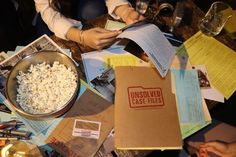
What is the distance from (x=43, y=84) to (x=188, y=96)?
1.70 feet

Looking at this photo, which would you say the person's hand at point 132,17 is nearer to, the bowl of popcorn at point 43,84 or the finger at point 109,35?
the finger at point 109,35

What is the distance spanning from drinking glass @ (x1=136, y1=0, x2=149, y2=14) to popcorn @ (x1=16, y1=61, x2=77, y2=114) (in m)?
0.45

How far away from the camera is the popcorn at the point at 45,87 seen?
3.17 feet

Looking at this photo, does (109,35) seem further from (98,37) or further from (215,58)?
(215,58)

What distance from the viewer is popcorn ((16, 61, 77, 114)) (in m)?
0.97

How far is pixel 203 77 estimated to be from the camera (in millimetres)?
1091

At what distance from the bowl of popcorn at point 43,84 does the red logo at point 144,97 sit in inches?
7.4

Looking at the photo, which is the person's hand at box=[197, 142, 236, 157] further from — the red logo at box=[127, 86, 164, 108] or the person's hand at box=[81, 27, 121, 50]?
the person's hand at box=[81, 27, 121, 50]

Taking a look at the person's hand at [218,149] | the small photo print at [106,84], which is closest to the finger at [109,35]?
the small photo print at [106,84]

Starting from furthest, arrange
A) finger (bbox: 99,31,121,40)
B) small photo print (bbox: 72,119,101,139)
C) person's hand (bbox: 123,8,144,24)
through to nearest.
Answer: person's hand (bbox: 123,8,144,24) → finger (bbox: 99,31,121,40) → small photo print (bbox: 72,119,101,139)

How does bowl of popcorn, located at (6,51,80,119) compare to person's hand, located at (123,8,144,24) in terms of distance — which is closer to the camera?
bowl of popcorn, located at (6,51,80,119)

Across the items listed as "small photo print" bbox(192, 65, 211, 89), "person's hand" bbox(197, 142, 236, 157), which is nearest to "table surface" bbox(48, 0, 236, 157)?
"small photo print" bbox(192, 65, 211, 89)

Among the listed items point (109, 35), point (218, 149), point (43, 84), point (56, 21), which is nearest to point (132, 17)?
point (109, 35)

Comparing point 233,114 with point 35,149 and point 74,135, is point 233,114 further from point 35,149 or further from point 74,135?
point 35,149
